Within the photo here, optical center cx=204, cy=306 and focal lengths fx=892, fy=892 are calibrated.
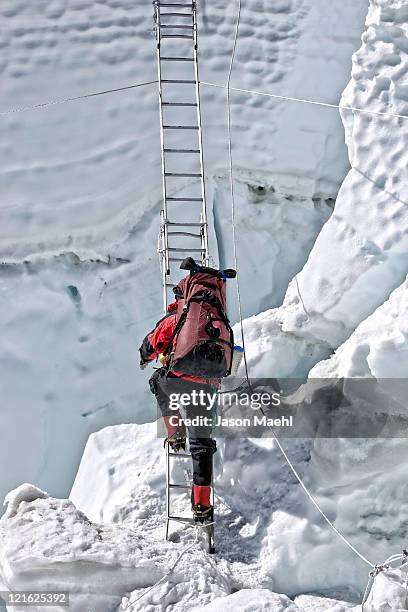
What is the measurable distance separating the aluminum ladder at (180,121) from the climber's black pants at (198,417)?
5.38 feet

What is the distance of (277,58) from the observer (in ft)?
20.9

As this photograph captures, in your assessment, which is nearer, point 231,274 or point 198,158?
point 231,274

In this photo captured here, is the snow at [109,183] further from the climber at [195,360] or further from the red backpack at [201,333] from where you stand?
the red backpack at [201,333]

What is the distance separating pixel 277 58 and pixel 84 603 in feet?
13.4

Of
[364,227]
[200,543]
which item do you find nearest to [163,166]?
[364,227]

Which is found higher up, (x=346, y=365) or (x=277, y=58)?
(x=277, y=58)

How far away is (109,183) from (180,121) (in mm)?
660

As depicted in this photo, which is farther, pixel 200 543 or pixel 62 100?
pixel 62 100

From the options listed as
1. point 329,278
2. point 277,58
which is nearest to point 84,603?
point 329,278

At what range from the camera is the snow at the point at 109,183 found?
5770mm

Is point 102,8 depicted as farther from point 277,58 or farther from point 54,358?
point 54,358

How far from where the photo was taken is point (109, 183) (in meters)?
6.11

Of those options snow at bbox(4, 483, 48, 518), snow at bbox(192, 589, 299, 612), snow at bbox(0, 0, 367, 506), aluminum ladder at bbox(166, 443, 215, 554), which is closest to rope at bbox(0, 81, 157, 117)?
snow at bbox(0, 0, 367, 506)

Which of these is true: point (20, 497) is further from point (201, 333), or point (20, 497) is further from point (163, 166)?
point (163, 166)
